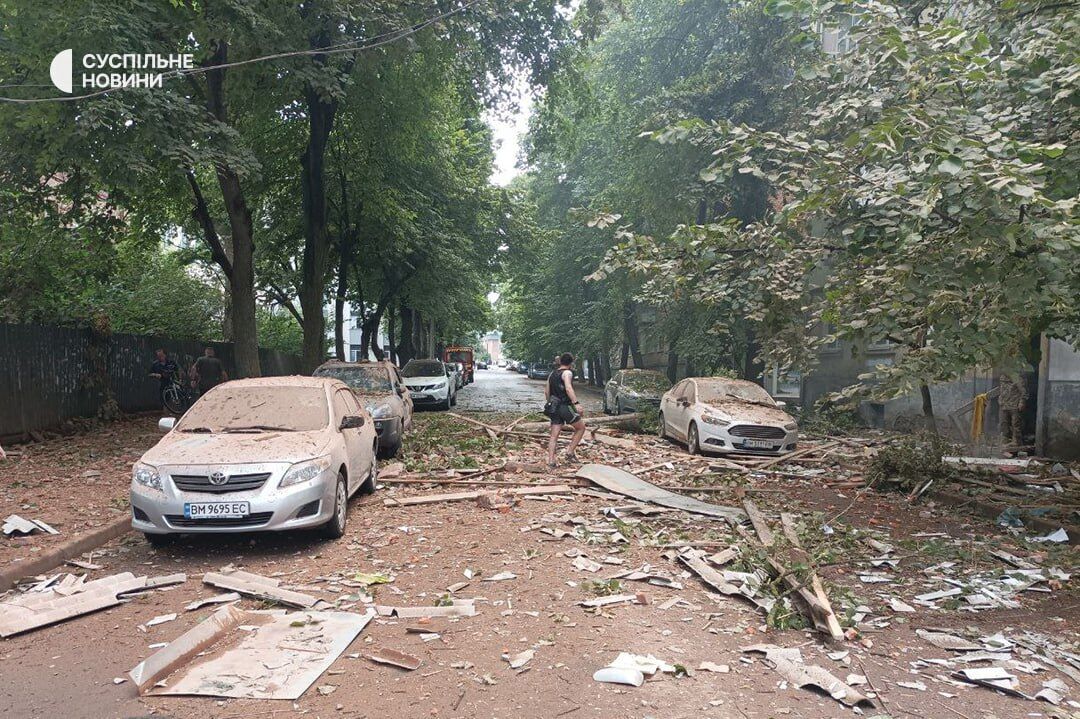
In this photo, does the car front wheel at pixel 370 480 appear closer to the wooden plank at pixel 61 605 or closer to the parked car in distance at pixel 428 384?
the wooden plank at pixel 61 605

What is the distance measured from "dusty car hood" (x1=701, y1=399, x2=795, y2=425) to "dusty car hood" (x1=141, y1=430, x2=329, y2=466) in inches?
327

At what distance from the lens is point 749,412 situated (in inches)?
526

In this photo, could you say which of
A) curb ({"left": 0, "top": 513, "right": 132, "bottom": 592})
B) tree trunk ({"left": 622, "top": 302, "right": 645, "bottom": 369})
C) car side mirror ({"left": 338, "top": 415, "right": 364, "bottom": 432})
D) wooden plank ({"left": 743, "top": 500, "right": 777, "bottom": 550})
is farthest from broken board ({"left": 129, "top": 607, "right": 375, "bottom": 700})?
tree trunk ({"left": 622, "top": 302, "right": 645, "bottom": 369})

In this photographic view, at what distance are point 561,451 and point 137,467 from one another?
8.00 m

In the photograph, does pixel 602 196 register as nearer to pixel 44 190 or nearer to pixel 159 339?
pixel 159 339

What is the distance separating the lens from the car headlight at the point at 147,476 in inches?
244

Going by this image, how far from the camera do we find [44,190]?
1295 cm

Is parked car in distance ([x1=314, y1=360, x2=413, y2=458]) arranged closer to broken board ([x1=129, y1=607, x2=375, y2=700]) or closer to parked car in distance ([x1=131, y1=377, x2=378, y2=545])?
parked car in distance ([x1=131, y1=377, x2=378, y2=545])

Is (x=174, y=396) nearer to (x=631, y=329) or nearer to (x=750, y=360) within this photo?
(x=750, y=360)

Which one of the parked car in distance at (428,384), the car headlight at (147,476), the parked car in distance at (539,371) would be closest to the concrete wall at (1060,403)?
the car headlight at (147,476)

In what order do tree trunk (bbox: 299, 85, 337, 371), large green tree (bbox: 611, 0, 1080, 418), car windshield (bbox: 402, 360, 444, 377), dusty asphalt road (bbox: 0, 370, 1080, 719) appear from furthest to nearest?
car windshield (bbox: 402, 360, 444, 377), tree trunk (bbox: 299, 85, 337, 371), large green tree (bbox: 611, 0, 1080, 418), dusty asphalt road (bbox: 0, 370, 1080, 719)

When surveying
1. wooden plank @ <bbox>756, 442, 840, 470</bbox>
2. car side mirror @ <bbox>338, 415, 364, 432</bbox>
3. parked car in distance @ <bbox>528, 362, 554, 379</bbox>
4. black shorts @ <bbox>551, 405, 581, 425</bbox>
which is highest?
car side mirror @ <bbox>338, 415, 364, 432</bbox>

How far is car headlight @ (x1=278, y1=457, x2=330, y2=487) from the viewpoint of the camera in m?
6.28

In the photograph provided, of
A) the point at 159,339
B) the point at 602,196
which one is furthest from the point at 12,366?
the point at 602,196
